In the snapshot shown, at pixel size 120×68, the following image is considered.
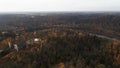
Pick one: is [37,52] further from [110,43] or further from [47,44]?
[110,43]

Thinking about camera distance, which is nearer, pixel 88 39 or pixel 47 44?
pixel 47 44

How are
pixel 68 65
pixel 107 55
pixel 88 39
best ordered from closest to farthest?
pixel 68 65
pixel 107 55
pixel 88 39

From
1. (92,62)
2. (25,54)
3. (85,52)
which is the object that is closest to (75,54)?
(85,52)

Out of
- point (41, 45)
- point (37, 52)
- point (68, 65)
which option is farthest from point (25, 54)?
point (68, 65)

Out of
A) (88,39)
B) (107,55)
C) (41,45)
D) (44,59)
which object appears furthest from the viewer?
(88,39)

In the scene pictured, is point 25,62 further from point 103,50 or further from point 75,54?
point 103,50

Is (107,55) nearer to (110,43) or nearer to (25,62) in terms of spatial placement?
(110,43)

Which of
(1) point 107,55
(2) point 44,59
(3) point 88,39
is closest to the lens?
(2) point 44,59

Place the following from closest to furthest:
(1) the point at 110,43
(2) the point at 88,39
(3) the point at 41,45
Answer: (3) the point at 41,45
(1) the point at 110,43
(2) the point at 88,39

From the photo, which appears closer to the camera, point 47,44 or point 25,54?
point 25,54
